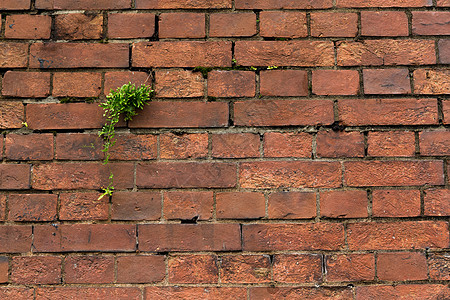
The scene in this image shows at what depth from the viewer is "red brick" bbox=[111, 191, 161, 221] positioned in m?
1.25

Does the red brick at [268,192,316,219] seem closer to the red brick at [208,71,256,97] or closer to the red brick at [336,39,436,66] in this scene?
the red brick at [208,71,256,97]

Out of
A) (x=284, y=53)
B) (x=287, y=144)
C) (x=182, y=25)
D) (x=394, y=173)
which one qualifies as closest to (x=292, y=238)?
(x=287, y=144)

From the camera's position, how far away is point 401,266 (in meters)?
1.23

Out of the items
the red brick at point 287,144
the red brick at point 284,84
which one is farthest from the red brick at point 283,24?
the red brick at point 287,144

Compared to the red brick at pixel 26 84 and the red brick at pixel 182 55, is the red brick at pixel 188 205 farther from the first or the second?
the red brick at pixel 26 84

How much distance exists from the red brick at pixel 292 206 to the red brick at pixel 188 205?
0.22m

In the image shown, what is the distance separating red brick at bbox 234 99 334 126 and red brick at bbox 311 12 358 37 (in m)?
0.26

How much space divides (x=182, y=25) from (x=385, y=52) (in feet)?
2.51

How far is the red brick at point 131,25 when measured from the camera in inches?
51.1

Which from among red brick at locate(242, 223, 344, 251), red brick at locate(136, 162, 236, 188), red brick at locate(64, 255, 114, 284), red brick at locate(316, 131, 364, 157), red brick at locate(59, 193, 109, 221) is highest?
red brick at locate(316, 131, 364, 157)

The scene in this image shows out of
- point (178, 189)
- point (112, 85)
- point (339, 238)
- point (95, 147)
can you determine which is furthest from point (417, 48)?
point (95, 147)

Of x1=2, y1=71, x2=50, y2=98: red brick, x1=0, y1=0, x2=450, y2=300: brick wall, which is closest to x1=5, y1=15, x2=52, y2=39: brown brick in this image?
x1=0, y1=0, x2=450, y2=300: brick wall

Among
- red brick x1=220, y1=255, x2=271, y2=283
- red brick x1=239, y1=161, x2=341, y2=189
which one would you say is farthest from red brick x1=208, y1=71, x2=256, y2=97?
red brick x1=220, y1=255, x2=271, y2=283

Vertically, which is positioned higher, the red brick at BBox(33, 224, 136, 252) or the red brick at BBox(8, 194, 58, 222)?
the red brick at BBox(8, 194, 58, 222)
